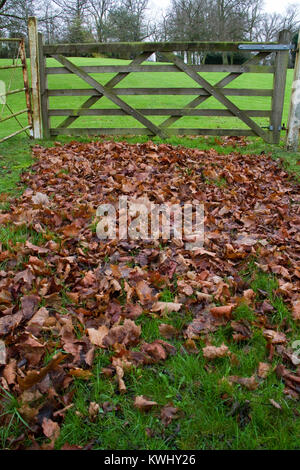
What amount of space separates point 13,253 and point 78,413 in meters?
1.92

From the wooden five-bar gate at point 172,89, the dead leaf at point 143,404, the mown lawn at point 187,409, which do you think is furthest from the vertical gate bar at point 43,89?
the dead leaf at point 143,404

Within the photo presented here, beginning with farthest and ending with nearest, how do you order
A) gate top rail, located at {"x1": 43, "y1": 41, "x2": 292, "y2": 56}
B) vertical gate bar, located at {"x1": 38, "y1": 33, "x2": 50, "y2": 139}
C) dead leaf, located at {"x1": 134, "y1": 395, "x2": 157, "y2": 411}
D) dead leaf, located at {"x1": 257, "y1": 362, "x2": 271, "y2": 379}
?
vertical gate bar, located at {"x1": 38, "y1": 33, "x2": 50, "y2": 139} → gate top rail, located at {"x1": 43, "y1": 41, "x2": 292, "y2": 56} → dead leaf, located at {"x1": 257, "y1": 362, "x2": 271, "y2": 379} → dead leaf, located at {"x1": 134, "y1": 395, "x2": 157, "y2": 411}

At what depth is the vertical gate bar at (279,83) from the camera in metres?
7.79

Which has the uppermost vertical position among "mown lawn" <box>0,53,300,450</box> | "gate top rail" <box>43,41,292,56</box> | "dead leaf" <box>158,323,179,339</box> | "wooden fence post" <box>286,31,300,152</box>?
"gate top rail" <box>43,41,292,56</box>

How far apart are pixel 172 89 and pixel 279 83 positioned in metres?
2.13

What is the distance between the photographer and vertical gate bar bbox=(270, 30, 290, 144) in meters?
7.79

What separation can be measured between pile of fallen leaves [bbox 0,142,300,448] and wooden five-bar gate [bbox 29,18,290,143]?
2.87 metres

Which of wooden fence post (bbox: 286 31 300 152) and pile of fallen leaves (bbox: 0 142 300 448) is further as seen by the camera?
wooden fence post (bbox: 286 31 300 152)

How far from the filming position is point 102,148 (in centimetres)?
737

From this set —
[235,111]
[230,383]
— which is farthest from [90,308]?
[235,111]

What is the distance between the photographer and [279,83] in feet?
26.1

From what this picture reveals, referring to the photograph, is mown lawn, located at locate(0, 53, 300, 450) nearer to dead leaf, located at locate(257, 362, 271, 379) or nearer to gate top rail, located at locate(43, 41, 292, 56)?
dead leaf, located at locate(257, 362, 271, 379)

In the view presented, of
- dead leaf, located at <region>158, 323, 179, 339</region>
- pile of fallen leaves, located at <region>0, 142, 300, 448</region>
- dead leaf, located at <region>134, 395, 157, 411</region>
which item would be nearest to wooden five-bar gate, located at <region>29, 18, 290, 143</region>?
pile of fallen leaves, located at <region>0, 142, 300, 448</region>

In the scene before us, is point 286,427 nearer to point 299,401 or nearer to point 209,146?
A: point 299,401
